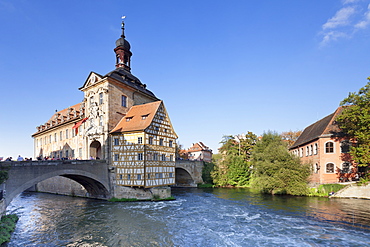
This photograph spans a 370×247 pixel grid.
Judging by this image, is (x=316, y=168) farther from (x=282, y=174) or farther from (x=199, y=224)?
(x=199, y=224)

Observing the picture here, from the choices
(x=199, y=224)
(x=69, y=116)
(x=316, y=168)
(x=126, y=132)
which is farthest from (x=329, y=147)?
(x=69, y=116)

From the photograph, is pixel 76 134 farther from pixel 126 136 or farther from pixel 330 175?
pixel 330 175

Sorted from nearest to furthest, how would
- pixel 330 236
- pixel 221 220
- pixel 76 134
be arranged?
pixel 330 236
pixel 221 220
pixel 76 134

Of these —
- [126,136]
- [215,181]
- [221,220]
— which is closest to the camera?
[221,220]

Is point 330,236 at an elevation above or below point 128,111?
below

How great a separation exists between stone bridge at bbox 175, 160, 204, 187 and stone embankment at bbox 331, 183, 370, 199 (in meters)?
19.7

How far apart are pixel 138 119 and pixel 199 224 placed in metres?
12.8

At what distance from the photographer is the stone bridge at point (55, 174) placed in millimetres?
15039

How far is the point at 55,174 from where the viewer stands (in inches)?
706

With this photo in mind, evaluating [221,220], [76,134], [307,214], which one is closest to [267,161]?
[307,214]

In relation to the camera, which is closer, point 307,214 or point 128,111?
point 307,214

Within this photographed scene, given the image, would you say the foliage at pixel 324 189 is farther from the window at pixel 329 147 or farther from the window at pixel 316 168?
the window at pixel 329 147

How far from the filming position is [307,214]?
53.0ft

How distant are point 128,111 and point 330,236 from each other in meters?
21.3
